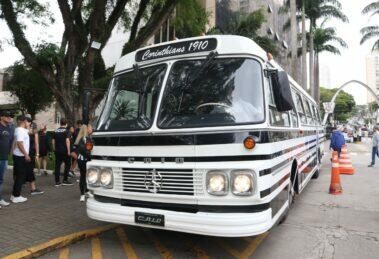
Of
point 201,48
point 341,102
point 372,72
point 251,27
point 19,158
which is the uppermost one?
point 372,72

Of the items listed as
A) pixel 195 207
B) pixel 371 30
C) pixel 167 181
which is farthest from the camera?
pixel 371 30

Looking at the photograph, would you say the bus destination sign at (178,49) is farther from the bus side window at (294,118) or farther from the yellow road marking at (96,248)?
the yellow road marking at (96,248)

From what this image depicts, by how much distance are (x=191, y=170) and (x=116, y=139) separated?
1249mm

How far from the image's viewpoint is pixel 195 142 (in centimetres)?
483

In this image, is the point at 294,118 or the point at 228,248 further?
the point at 294,118

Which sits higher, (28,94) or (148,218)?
(28,94)

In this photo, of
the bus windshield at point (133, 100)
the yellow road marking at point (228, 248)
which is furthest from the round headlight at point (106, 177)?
the yellow road marking at point (228, 248)

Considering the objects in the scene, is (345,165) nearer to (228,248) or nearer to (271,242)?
(271,242)

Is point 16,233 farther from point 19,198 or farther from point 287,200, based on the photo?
point 287,200

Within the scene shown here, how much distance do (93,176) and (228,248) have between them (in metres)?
2.19

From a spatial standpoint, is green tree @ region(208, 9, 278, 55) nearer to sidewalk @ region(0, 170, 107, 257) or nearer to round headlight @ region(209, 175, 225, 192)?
sidewalk @ region(0, 170, 107, 257)

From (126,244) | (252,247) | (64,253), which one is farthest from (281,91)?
(64,253)

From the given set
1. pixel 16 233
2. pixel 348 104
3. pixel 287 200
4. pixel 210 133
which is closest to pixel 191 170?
pixel 210 133

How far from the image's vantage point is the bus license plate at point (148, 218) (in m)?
4.89
